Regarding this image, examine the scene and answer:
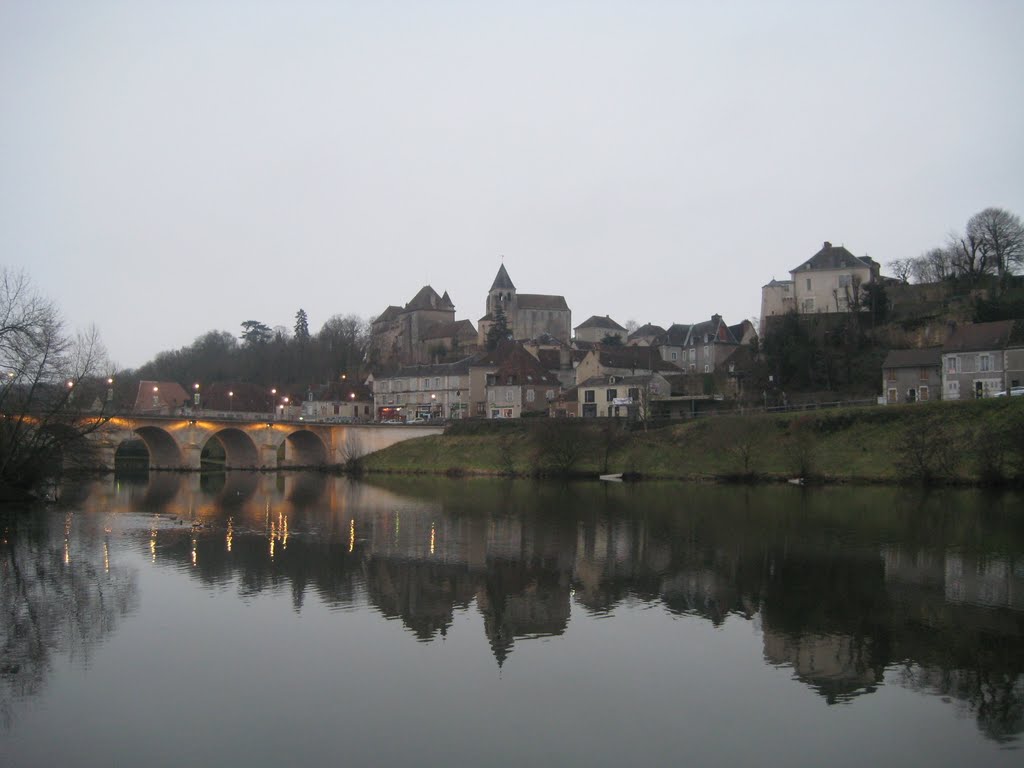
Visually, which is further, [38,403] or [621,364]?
[621,364]

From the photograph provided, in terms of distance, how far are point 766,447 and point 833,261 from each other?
27393 mm

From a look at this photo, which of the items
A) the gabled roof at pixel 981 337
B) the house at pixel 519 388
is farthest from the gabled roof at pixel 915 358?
the house at pixel 519 388

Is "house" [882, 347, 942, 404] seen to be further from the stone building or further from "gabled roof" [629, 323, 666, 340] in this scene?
the stone building

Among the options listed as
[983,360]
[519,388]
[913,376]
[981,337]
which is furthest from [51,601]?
[519,388]

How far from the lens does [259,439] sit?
75875 millimetres

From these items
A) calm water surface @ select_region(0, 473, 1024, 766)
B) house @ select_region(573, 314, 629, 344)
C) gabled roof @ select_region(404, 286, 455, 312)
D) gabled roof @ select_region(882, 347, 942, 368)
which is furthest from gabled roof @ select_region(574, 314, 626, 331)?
calm water surface @ select_region(0, 473, 1024, 766)

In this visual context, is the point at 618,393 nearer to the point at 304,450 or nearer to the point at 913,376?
the point at 913,376

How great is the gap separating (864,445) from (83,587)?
135 feet

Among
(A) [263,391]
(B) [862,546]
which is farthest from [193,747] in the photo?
(A) [263,391]

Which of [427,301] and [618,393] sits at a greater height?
[427,301]

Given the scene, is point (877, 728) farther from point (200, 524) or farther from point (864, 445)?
point (864, 445)

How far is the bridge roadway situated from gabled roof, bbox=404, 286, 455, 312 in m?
49.1

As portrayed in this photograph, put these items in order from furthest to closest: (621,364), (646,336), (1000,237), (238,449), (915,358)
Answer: (646,336), (238,449), (621,364), (1000,237), (915,358)

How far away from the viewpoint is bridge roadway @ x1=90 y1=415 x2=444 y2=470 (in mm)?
70750
